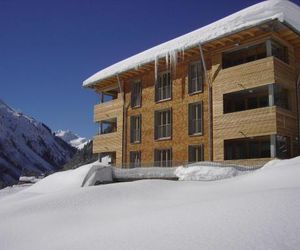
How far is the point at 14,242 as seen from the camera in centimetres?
590

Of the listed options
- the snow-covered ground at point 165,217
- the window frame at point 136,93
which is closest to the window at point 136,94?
the window frame at point 136,93

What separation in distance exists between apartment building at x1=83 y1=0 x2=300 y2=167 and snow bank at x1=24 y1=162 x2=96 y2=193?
16.8ft

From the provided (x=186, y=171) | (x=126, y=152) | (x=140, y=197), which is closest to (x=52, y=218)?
(x=140, y=197)

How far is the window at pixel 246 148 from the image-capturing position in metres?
19.3

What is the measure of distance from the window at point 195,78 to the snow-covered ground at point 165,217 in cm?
1204

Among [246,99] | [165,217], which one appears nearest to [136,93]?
[246,99]

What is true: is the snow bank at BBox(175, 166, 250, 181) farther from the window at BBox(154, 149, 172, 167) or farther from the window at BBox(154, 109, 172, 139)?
the window at BBox(154, 109, 172, 139)

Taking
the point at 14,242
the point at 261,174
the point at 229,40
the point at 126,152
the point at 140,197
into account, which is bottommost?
the point at 14,242

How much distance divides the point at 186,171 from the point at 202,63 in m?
6.64

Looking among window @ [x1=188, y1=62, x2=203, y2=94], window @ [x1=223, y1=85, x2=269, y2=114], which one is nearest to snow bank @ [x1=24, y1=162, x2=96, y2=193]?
window @ [x1=188, y1=62, x2=203, y2=94]

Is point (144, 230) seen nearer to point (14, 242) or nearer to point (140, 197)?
point (14, 242)

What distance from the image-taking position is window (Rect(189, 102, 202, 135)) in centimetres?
2025

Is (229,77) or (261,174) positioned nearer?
(261,174)

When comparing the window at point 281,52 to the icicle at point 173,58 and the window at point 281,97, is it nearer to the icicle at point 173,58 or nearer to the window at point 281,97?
the window at point 281,97
